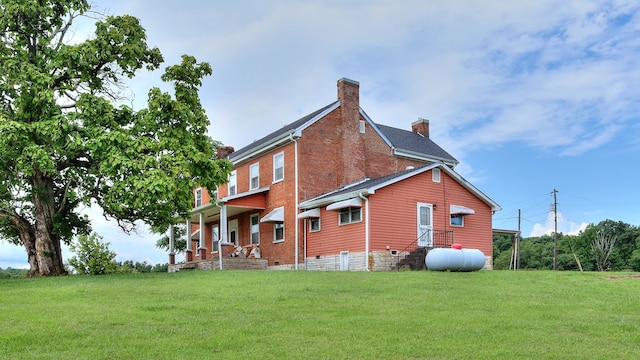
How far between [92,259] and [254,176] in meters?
9.17

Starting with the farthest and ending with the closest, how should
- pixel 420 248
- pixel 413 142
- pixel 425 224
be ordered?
pixel 413 142, pixel 425 224, pixel 420 248

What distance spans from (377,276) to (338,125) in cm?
1277

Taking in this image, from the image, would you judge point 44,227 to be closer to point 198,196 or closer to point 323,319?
point 323,319

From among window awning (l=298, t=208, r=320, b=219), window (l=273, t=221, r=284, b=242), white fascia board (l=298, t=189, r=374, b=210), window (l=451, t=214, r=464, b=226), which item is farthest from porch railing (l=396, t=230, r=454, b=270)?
window (l=273, t=221, r=284, b=242)

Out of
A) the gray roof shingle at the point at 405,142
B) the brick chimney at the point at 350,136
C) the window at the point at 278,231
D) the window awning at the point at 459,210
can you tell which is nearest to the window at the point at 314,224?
the window at the point at 278,231

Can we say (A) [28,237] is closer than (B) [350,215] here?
Yes

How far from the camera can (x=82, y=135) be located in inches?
778

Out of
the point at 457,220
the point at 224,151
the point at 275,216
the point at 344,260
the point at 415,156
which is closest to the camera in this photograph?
the point at 344,260

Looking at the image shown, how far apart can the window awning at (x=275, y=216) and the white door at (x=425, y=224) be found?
6.50m

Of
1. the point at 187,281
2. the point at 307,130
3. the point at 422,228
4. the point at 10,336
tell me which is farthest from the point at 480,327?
the point at 307,130

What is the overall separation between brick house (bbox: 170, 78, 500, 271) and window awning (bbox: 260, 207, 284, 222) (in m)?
0.05

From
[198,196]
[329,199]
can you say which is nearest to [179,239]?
[198,196]

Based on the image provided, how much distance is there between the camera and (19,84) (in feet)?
64.5

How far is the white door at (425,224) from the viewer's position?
26.3 m
